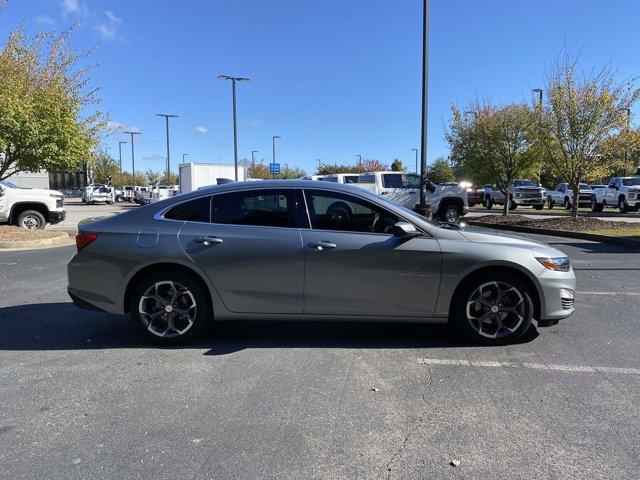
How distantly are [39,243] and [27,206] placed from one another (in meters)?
3.31

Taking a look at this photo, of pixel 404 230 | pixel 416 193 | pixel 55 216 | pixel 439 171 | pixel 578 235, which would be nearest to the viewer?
pixel 404 230

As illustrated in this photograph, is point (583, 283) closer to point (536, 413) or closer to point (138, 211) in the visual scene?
point (536, 413)

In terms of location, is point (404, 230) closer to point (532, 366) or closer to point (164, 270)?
point (532, 366)

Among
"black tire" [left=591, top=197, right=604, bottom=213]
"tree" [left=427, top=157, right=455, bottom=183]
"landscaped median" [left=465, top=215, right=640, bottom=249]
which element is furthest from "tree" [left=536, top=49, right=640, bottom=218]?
"tree" [left=427, top=157, right=455, bottom=183]

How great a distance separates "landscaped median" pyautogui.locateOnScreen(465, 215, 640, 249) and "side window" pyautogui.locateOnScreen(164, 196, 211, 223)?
11.1 meters

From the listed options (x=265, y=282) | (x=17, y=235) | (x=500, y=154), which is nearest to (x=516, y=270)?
(x=265, y=282)

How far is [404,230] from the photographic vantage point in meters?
4.72

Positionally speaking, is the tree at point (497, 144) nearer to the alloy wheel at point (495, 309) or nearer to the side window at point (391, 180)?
the side window at point (391, 180)

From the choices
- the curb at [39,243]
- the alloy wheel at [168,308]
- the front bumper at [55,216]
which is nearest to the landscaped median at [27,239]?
the curb at [39,243]

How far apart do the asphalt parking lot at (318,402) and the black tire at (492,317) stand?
13 cm

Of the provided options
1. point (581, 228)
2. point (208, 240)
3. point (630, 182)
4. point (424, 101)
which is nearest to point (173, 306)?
point (208, 240)

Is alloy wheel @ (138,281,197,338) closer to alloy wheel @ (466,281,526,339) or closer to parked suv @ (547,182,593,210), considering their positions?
alloy wheel @ (466,281,526,339)

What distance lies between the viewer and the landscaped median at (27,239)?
477 inches

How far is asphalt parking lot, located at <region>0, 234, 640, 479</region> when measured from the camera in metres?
2.98
